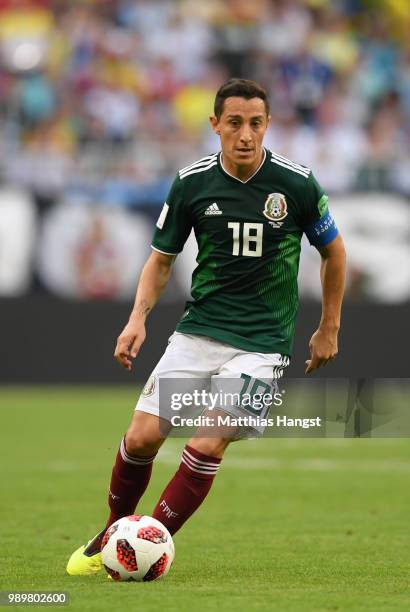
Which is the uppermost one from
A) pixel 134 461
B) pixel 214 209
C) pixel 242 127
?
pixel 242 127

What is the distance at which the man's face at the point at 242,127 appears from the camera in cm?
579

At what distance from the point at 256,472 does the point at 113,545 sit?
523cm

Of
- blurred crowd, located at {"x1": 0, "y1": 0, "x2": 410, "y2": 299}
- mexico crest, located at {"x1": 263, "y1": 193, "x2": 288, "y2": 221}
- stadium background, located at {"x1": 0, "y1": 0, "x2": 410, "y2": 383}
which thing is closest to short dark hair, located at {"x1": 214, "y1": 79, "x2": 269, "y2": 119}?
mexico crest, located at {"x1": 263, "y1": 193, "x2": 288, "y2": 221}

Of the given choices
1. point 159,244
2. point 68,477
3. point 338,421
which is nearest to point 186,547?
point 338,421

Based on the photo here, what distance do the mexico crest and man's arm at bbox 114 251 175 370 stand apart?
1.71ft

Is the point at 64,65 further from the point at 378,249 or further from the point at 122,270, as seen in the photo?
the point at 378,249

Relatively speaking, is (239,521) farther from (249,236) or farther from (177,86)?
(177,86)

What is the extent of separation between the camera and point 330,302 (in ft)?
20.0

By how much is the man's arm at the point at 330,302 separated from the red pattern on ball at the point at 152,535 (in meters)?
1.06

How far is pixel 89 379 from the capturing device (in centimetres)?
1697

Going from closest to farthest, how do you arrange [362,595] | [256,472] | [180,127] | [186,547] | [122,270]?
[362,595] < [186,547] < [256,472] < [122,270] < [180,127]

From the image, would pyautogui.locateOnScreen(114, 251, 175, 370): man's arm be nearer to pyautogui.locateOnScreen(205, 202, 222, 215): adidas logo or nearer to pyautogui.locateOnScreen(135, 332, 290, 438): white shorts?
pyautogui.locateOnScreen(135, 332, 290, 438): white shorts

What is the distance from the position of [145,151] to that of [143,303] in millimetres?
11228

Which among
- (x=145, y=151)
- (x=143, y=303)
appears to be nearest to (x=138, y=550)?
(x=143, y=303)
